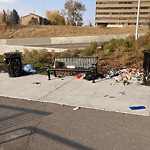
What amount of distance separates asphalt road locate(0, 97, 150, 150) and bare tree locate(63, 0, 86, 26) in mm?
65156

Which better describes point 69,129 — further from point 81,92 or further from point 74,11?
point 74,11

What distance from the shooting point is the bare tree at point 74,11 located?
67312 mm

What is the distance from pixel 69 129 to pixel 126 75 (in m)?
4.59

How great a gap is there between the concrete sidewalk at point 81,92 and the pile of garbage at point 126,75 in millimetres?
290

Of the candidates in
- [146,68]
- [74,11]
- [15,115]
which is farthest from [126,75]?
[74,11]

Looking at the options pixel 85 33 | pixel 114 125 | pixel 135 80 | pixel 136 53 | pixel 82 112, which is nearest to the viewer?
pixel 114 125

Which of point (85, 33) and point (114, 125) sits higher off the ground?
point (85, 33)

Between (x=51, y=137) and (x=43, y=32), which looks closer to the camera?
(x=51, y=137)

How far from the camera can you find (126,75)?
8211mm

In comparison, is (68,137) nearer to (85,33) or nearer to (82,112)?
(82,112)

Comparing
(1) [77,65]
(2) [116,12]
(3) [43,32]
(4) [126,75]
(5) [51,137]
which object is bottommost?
(5) [51,137]

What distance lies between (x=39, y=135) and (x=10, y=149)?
62cm

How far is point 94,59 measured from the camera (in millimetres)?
8383

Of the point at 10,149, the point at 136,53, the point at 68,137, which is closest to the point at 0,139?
the point at 10,149
